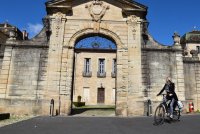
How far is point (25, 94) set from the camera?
13.4 m

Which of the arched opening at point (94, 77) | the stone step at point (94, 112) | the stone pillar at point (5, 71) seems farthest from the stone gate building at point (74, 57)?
the arched opening at point (94, 77)

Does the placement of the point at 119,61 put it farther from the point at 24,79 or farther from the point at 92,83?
the point at 92,83

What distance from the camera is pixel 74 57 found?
47.4 ft

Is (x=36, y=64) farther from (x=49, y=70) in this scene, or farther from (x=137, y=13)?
(x=137, y=13)

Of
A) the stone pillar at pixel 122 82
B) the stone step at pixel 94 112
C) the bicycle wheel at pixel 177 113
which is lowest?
the stone step at pixel 94 112

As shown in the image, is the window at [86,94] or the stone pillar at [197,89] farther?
the window at [86,94]

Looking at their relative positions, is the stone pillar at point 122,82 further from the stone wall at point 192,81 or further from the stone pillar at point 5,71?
the stone pillar at point 5,71

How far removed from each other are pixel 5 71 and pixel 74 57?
12.4 ft

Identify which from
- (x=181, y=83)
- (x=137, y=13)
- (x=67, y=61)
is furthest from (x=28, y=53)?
(x=181, y=83)

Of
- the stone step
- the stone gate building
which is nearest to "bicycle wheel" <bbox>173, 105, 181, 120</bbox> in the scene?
the stone gate building

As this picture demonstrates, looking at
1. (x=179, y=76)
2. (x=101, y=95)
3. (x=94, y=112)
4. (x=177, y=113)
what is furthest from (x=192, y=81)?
(x=101, y=95)

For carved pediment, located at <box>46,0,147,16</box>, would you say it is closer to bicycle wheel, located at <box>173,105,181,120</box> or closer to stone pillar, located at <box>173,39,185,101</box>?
stone pillar, located at <box>173,39,185,101</box>

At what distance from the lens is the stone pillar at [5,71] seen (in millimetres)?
13445

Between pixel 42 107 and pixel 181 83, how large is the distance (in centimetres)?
757
